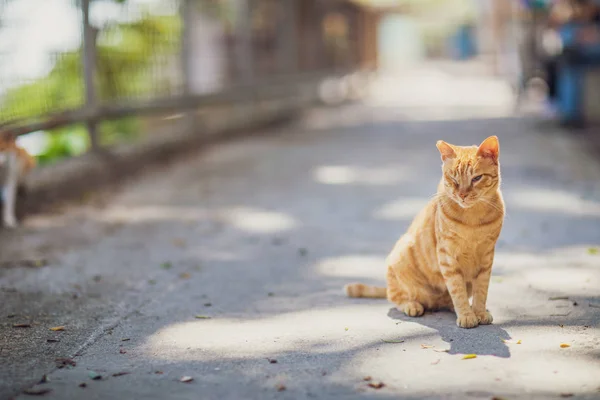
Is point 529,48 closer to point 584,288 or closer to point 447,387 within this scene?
point 584,288

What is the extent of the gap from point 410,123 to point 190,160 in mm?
6458

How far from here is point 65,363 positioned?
148 inches

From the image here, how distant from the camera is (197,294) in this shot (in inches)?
200

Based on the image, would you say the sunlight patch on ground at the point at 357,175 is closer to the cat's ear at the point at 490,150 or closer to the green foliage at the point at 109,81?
the green foliage at the point at 109,81

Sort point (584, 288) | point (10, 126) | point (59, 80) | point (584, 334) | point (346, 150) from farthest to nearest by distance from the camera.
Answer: point (346, 150) → point (59, 80) → point (10, 126) → point (584, 288) → point (584, 334)

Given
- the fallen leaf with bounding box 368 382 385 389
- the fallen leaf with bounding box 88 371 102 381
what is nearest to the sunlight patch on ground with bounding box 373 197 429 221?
the fallen leaf with bounding box 368 382 385 389

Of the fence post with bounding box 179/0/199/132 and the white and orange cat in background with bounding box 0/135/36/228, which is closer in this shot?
the white and orange cat in background with bounding box 0/135/36/228

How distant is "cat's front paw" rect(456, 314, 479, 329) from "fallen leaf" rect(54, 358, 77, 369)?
6.27 ft

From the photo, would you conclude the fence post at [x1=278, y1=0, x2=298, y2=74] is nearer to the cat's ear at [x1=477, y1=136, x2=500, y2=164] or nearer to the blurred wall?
the cat's ear at [x1=477, y1=136, x2=500, y2=164]

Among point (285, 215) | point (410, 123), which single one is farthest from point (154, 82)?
point (410, 123)

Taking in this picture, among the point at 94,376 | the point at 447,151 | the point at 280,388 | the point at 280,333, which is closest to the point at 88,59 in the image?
the point at 280,333

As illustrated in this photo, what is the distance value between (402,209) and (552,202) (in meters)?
1.47

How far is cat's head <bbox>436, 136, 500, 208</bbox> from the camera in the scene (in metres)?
3.94

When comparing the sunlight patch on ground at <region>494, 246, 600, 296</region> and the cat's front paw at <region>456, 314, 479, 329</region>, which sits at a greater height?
the cat's front paw at <region>456, 314, 479, 329</region>
